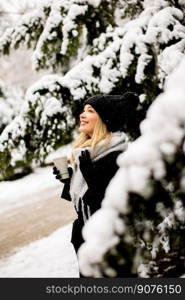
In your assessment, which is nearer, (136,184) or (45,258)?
(136,184)

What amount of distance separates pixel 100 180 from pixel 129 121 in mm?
1042

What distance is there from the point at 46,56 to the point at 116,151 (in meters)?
2.39

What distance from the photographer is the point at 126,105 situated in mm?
2795

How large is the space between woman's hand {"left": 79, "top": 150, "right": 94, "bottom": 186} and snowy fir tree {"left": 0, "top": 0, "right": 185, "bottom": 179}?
1140 millimetres

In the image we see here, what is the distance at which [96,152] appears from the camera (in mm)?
2699

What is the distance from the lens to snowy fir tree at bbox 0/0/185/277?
3.02 ft

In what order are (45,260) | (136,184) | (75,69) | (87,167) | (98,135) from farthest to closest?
(45,260) → (75,69) → (98,135) → (87,167) → (136,184)

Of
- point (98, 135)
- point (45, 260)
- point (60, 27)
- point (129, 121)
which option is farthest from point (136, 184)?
point (45, 260)

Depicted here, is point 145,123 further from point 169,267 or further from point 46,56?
point 46,56

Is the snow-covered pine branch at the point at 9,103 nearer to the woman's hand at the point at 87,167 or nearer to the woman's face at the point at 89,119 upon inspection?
the woman's face at the point at 89,119

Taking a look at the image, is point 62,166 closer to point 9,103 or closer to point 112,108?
point 112,108

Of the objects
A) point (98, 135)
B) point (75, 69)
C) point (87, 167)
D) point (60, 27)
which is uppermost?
point (60, 27)

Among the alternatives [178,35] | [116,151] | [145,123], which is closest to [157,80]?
[178,35]

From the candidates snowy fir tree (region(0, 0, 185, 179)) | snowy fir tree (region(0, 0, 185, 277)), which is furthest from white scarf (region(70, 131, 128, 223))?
snowy fir tree (region(0, 0, 185, 179))
